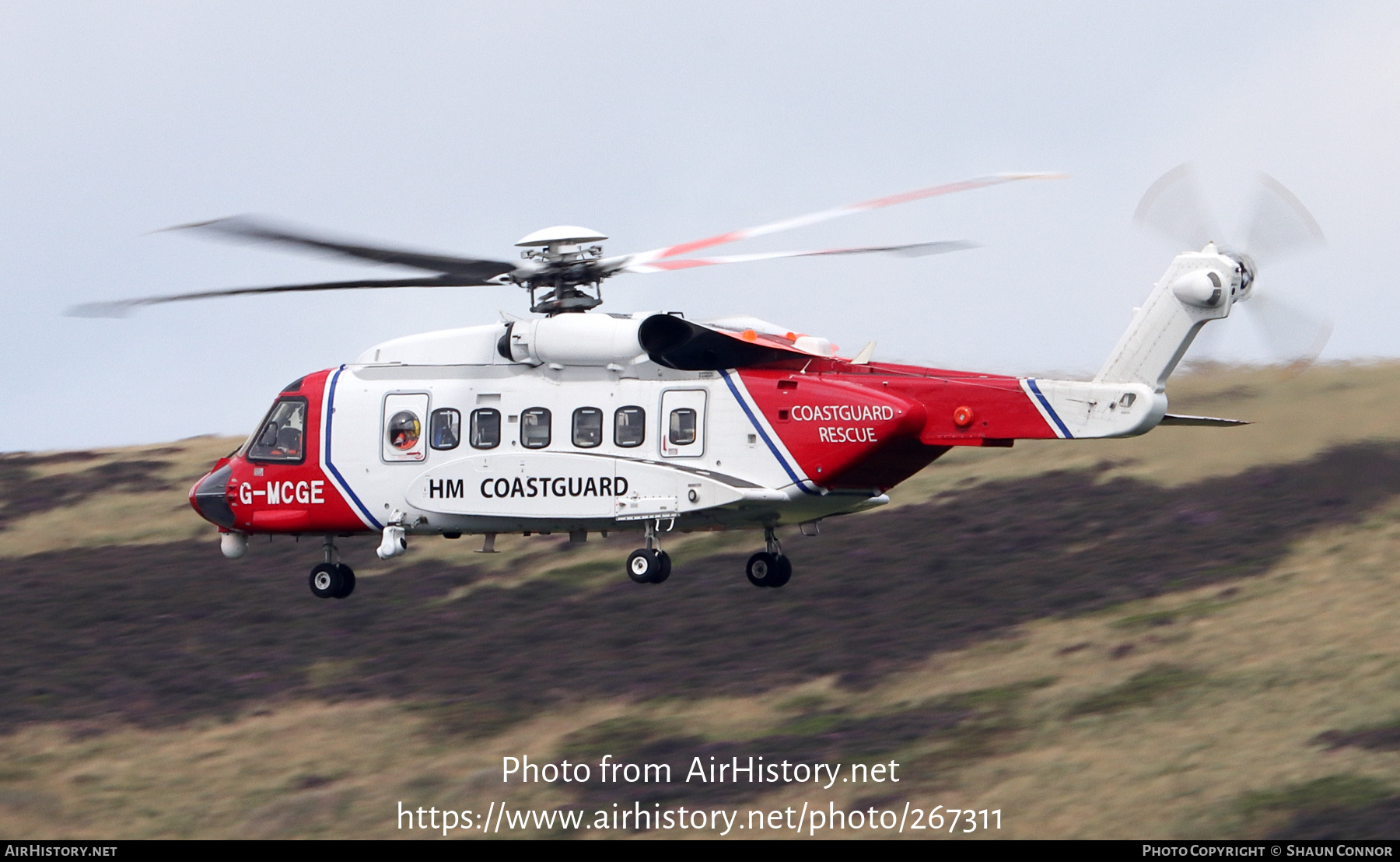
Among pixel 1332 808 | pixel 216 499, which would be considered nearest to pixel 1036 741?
pixel 1332 808

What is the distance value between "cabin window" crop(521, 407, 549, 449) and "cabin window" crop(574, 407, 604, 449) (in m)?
0.49

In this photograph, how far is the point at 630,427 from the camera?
24188 millimetres

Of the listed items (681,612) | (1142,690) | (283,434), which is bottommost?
(1142,690)

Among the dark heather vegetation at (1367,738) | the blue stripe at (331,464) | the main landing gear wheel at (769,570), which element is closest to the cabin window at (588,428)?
the main landing gear wheel at (769,570)

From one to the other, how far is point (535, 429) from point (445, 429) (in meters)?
1.54

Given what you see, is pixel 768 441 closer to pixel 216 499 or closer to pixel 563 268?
pixel 563 268

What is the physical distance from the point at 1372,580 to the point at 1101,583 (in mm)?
4473

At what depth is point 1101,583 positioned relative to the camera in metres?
29.8

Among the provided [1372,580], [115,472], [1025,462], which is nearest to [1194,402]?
[1025,462]

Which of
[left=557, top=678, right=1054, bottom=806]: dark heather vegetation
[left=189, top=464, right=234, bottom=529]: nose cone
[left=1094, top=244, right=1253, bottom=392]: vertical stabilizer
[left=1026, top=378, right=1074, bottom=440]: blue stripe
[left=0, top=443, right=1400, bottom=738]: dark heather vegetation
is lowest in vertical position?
[left=557, top=678, right=1054, bottom=806]: dark heather vegetation

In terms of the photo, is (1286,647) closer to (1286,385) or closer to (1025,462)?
(1286,385)

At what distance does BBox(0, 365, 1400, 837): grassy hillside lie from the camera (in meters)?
23.7

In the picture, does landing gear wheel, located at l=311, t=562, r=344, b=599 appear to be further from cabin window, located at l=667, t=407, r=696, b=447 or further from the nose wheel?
cabin window, located at l=667, t=407, r=696, b=447

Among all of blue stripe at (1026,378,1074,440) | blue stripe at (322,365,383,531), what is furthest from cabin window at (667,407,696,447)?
blue stripe at (322,365,383,531)
